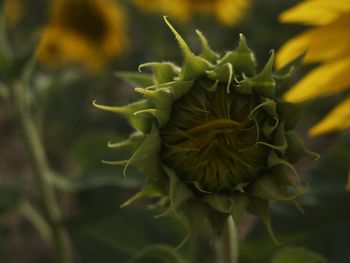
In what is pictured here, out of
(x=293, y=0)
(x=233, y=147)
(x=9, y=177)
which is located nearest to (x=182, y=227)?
Answer: (x=233, y=147)

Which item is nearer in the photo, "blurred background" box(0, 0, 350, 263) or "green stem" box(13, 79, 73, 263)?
"blurred background" box(0, 0, 350, 263)

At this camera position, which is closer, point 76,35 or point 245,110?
point 245,110

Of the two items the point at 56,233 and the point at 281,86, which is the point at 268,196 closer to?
the point at 281,86

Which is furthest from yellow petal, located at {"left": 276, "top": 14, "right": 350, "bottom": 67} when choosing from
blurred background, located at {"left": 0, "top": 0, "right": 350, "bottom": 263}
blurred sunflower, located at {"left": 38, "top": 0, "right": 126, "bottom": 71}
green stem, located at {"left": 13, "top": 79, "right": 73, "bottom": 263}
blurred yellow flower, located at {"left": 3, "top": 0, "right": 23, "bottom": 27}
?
blurred yellow flower, located at {"left": 3, "top": 0, "right": 23, "bottom": 27}

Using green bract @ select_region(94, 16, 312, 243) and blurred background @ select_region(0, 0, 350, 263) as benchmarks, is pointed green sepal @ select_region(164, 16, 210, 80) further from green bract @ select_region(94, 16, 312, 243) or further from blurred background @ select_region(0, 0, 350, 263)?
blurred background @ select_region(0, 0, 350, 263)

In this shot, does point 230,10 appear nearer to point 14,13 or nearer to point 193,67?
point 14,13

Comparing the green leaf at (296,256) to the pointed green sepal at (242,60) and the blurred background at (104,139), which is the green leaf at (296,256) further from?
the pointed green sepal at (242,60)

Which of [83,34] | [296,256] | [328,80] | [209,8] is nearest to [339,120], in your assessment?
[328,80]
